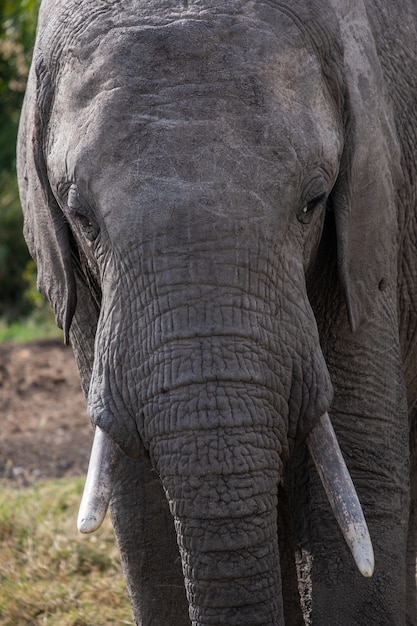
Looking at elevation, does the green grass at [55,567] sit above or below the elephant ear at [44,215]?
below

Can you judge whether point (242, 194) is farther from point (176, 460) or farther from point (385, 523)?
point (385, 523)

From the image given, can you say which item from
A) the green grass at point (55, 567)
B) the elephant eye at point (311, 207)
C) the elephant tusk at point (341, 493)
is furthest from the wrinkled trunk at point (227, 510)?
the green grass at point (55, 567)

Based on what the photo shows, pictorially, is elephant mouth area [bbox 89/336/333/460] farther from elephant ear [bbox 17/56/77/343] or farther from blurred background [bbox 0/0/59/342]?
blurred background [bbox 0/0/59/342]

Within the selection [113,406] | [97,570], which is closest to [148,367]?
[113,406]

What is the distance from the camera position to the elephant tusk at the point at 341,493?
327 cm

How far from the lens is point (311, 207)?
11.4 ft

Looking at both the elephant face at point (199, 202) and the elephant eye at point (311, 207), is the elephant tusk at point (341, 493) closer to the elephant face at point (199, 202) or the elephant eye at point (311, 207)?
the elephant face at point (199, 202)

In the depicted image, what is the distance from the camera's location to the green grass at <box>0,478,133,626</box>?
513cm

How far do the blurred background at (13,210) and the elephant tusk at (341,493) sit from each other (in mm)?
6007

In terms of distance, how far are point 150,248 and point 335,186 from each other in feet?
2.04

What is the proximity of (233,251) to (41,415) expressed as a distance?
5096 millimetres

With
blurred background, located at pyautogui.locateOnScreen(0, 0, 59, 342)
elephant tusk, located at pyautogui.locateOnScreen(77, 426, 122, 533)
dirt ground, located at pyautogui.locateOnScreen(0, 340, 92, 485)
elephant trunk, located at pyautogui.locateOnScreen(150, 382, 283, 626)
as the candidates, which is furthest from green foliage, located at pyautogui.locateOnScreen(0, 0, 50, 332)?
elephant trunk, located at pyautogui.locateOnScreen(150, 382, 283, 626)

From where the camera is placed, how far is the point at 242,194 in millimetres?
3223

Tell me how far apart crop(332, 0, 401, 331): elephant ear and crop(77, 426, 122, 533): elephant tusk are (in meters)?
0.76
